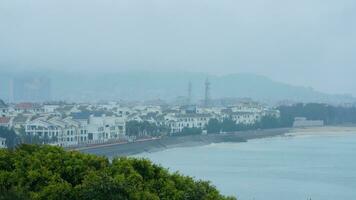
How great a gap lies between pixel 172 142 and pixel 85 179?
18.9 meters

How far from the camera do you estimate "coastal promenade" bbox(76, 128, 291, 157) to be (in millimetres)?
18281

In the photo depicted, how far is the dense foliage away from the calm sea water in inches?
207

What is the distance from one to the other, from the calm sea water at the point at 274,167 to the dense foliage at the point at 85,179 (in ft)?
17.2

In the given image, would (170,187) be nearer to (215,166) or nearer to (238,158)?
(215,166)

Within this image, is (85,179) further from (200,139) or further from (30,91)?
(30,91)

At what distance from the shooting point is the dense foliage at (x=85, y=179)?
3.45 m

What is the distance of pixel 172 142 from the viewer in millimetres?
22406

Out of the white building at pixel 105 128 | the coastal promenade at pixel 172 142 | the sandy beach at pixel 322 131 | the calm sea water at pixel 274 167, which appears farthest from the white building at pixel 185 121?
the sandy beach at pixel 322 131

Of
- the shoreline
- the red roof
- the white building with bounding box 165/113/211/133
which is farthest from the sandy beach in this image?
the red roof

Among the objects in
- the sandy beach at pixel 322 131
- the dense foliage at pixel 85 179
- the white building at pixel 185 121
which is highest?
the dense foliage at pixel 85 179

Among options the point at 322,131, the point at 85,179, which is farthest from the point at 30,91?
the point at 85,179

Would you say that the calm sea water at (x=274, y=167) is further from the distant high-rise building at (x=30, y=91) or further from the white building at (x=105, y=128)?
the distant high-rise building at (x=30, y=91)

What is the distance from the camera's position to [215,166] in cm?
1589

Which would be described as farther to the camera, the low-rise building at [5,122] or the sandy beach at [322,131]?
the sandy beach at [322,131]
